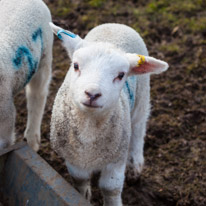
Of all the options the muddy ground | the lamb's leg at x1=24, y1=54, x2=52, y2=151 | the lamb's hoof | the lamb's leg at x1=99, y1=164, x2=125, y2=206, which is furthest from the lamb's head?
the lamb's hoof

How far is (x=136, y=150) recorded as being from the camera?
4035 millimetres

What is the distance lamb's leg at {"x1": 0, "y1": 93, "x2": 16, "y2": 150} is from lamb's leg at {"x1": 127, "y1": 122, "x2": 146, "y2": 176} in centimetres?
137

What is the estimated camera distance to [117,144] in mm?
2979

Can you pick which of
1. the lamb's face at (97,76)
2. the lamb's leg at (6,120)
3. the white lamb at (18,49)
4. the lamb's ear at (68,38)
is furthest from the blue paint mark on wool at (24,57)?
the lamb's face at (97,76)

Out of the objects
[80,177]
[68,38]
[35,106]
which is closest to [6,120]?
[80,177]

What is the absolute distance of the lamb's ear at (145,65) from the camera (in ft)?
9.09

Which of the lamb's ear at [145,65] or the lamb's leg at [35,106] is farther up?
the lamb's ear at [145,65]

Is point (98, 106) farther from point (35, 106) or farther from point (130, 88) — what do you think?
point (35, 106)

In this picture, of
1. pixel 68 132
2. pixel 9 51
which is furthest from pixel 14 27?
pixel 68 132

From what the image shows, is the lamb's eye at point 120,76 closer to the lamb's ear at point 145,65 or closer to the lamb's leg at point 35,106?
the lamb's ear at point 145,65

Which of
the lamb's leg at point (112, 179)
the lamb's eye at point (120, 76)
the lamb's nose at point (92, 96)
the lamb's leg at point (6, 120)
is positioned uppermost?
the lamb's nose at point (92, 96)

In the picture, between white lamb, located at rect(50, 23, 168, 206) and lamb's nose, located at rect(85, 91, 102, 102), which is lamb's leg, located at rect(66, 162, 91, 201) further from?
lamb's nose, located at rect(85, 91, 102, 102)

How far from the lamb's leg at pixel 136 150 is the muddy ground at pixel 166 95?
0.44 feet

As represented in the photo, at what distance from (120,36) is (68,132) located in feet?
3.76
